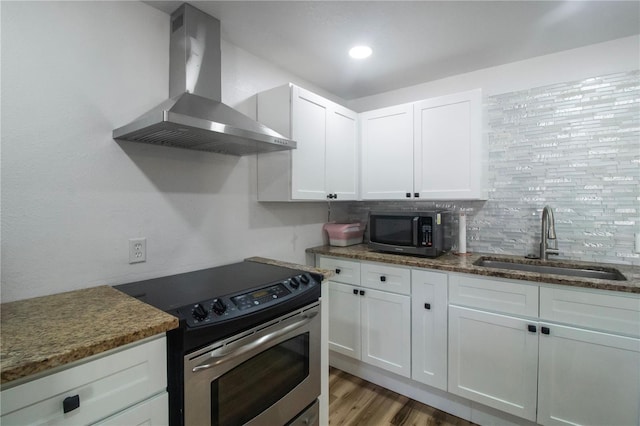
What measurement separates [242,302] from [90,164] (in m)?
0.93

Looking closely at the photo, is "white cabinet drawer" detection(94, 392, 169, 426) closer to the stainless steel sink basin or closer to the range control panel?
the range control panel

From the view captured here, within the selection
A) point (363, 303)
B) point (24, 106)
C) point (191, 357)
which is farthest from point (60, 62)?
point (363, 303)

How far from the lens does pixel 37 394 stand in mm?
746

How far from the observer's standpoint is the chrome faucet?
199cm

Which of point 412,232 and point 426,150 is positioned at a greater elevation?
point 426,150

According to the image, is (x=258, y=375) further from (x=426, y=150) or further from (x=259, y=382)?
(x=426, y=150)

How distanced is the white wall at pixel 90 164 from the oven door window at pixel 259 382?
724 millimetres

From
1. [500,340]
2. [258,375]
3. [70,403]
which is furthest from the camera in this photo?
[500,340]

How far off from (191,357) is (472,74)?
8.71 ft

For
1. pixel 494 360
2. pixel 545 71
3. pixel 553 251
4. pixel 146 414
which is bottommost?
pixel 494 360

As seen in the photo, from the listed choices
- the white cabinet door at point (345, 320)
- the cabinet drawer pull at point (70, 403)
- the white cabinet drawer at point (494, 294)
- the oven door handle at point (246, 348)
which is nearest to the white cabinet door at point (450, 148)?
the white cabinet drawer at point (494, 294)

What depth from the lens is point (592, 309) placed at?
151 centimetres

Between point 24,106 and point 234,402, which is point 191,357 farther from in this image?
point 24,106

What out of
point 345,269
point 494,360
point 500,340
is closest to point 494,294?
point 500,340
